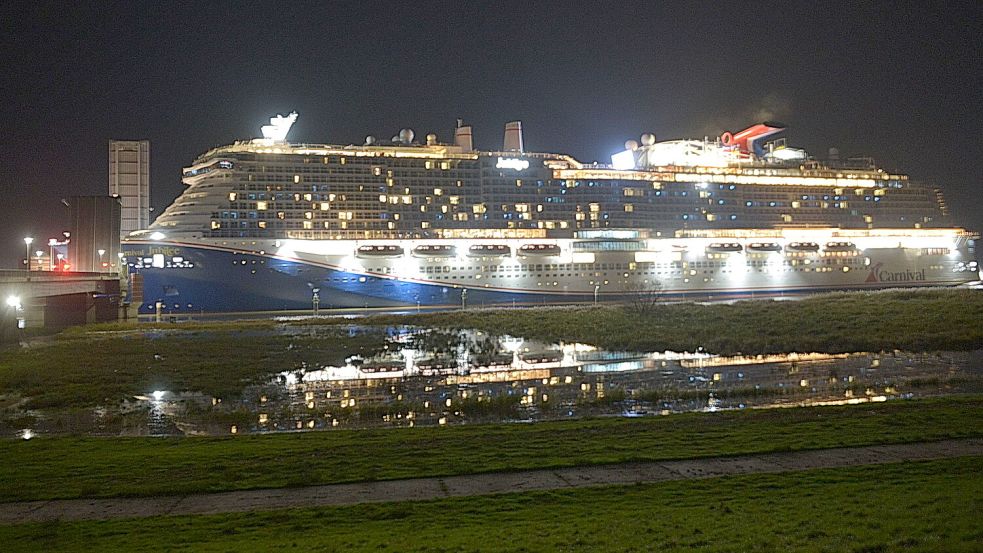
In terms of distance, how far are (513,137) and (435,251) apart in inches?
656

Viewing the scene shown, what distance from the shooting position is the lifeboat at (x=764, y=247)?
75.9 meters

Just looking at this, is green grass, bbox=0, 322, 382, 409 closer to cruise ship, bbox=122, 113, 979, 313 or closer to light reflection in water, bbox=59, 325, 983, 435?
light reflection in water, bbox=59, 325, 983, 435

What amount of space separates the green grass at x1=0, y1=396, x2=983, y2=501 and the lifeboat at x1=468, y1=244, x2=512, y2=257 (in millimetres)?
47524

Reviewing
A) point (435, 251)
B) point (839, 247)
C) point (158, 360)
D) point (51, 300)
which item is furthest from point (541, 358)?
point (839, 247)

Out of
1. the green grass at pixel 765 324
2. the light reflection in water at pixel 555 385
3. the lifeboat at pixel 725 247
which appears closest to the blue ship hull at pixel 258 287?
the green grass at pixel 765 324

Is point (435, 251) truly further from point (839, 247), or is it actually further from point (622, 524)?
point (622, 524)

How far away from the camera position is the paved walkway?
9500 millimetres

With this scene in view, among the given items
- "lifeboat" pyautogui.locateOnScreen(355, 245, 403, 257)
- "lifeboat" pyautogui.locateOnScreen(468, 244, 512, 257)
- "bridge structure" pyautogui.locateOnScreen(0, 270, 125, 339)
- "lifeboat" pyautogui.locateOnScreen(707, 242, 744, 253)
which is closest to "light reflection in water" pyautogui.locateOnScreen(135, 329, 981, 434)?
"bridge structure" pyautogui.locateOnScreen(0, 270, 125, 339)

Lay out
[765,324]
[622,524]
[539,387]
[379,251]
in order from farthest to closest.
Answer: [379,251] < [765,324] < [539,387] < [622,524]

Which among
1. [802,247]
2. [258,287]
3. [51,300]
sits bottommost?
[51,300]

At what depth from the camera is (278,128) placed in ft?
199

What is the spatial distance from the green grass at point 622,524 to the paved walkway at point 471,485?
41 cm

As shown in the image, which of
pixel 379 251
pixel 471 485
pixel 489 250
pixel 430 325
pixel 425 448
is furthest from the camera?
pixel 489 250

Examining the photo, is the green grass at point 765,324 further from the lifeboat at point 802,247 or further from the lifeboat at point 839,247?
the lifeboat at point 839,247
